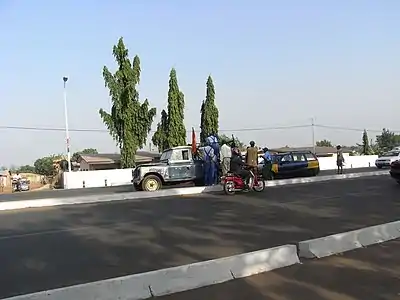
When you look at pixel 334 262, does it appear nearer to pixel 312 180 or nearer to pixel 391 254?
pixel 391 254

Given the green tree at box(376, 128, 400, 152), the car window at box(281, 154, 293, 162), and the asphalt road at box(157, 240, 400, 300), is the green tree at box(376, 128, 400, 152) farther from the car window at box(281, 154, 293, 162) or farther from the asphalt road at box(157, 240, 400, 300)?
the asphalt road at box(157, 240, 400, 300)

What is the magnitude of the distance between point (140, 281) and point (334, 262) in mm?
3196

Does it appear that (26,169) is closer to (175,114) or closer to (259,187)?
(175,114)

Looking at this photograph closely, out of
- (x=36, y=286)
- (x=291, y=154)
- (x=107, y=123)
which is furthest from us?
(x=107, y=123)

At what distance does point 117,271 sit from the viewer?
23.7ft

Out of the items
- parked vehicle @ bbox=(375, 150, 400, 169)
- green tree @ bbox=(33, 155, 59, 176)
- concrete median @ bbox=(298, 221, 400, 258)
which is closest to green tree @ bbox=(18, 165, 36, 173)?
green tree @ bbox=(33, 155, 59, 176)

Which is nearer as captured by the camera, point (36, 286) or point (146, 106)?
point (36, 286)

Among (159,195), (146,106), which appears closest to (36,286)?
(159,195)

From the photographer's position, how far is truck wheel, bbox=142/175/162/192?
21531 millimetres

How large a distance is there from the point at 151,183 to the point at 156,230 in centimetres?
1084

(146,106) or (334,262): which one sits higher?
(146,106)

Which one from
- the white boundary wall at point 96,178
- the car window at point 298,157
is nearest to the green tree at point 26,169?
the white boundary wall at point 96,178

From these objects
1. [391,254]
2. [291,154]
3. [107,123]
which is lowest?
[391,254]

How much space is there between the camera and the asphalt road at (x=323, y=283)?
6.02 meters
